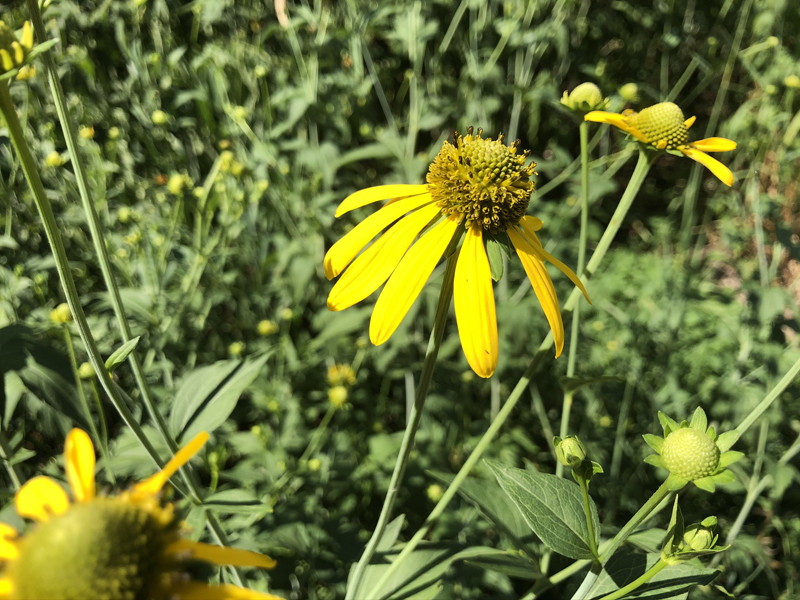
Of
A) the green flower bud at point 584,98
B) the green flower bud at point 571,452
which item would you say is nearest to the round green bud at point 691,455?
the green flower bud at point 571,452

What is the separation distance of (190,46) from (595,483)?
357 cm

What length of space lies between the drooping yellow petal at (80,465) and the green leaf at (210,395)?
528 millimetres

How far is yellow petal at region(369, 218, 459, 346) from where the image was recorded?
86 centimetres

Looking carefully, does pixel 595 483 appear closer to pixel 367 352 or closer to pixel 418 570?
pixel 367 352

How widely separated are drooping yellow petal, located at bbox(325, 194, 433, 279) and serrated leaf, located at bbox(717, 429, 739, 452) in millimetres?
696

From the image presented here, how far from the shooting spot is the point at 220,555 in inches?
23.4

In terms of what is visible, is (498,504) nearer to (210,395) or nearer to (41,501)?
(210,395)

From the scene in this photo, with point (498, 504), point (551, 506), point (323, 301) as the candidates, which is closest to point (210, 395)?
point (498, 504)

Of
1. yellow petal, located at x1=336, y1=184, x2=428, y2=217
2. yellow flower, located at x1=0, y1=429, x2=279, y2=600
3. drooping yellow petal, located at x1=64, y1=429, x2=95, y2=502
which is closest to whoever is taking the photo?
yellow flower, located at x1=0, y1=429, x2=279, y2=600

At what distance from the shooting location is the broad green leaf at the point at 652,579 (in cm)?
91

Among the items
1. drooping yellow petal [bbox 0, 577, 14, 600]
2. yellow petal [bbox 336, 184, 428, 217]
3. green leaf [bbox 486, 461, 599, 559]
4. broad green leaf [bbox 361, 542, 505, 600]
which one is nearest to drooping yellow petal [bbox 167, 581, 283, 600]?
Answer: drooping yellow petal [bbox 0, 577, 14, 600]

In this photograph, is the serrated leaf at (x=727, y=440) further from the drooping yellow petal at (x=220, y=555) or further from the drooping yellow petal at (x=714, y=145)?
the drooping yellow petal at (x=220, y=555)

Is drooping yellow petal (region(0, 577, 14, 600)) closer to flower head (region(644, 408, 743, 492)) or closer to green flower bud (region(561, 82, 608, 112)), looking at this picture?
flower head (region(644, 408, 743, 492))

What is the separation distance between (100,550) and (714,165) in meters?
1.26
